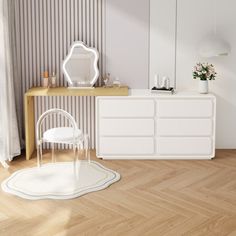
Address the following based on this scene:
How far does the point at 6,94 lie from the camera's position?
4.70 meters

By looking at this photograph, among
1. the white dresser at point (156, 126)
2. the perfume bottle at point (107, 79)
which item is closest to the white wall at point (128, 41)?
the perfume bottle at point (107, 79)

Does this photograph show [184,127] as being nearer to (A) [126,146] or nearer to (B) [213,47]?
(A) [126,146]

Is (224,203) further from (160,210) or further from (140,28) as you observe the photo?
(140,28)

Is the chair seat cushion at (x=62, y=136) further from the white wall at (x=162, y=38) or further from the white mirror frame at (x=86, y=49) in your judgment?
the white wall at (x=162, y=38)

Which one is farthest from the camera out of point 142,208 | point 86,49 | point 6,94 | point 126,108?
point 86,49

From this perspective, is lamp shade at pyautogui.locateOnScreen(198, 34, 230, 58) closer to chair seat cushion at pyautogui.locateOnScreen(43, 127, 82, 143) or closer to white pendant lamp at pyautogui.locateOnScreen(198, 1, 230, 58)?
white pendant lamp at pyautogui.locateOnScreen(198, 1, 230, 58)

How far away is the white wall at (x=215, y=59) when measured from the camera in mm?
5070

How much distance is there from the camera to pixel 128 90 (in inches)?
200

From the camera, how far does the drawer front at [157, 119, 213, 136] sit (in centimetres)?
484

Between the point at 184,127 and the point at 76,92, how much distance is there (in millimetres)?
1121

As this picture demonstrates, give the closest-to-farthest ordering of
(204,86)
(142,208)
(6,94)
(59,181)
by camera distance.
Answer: (142,208) < (59,181) < (6,94) < (204,86)

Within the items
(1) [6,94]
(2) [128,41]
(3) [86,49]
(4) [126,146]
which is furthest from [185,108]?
(1) [6,94]

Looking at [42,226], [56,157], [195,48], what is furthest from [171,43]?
[42,226]

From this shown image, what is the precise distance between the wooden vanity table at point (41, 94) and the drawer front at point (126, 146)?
461 millimetres
